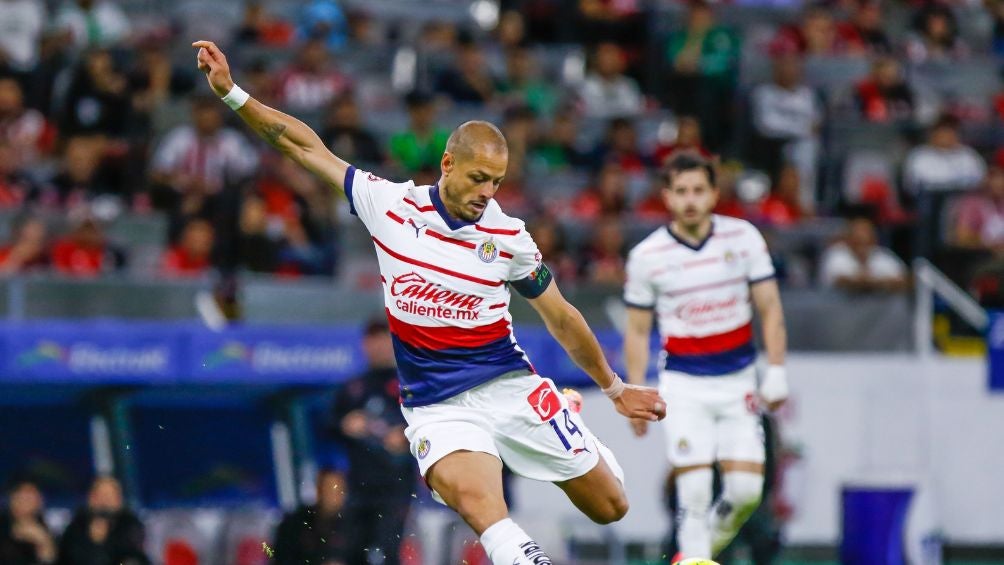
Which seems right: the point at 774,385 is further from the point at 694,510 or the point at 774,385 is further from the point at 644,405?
the point at 644,405

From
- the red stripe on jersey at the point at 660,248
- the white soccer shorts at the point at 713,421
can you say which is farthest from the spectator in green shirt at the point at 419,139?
the white soccer shorts at the point at 713,421

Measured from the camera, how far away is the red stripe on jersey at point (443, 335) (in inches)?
318

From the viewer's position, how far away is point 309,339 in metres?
13.7

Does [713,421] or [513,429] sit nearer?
[513,429]

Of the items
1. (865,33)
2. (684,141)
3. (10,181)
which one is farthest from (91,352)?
(865,33)

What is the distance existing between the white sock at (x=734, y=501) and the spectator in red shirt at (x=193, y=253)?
5.82 m

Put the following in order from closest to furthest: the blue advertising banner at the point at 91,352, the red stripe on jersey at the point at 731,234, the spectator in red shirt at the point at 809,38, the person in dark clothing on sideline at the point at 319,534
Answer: the red stripe on jersey at the point at 731,234, the person in dark clothing on sideline at the point at 319,534, the blue advertising banner at the point at 91,352, the spectator in red shirt at the point at 809,38

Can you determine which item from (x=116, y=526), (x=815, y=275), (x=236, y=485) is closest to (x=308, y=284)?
(x=236, y=485)

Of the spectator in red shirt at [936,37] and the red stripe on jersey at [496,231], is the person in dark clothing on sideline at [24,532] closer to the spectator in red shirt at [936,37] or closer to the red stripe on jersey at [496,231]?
the red stripe on jersey at [496,231]

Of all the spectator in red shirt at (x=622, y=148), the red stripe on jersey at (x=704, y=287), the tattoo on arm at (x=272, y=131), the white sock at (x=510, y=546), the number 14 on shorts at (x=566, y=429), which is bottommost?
the white sock at (x=510, y=546)

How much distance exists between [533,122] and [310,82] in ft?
7.81

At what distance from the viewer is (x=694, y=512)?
10.4 metres

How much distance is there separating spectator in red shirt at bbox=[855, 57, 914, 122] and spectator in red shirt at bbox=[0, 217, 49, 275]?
10.2 meters

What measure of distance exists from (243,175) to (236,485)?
3.08 metres
